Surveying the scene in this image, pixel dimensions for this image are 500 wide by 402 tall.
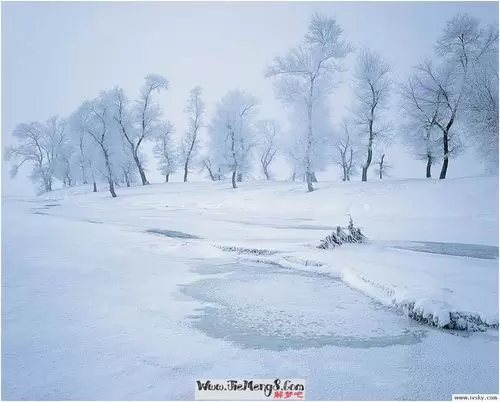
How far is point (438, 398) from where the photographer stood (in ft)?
11.2

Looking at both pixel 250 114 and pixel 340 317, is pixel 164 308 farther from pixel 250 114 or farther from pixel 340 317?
pixel 250 114

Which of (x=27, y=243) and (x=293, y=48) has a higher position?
(x=293, y=48)

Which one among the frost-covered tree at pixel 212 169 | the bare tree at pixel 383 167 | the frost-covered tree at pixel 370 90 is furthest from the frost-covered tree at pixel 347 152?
the frost-covered tree at pixel 212 169

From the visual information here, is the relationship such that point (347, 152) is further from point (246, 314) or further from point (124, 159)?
point (246, 314)

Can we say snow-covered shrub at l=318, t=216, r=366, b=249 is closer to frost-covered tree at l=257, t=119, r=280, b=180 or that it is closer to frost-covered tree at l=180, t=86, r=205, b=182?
frost-covered tree at l=180, t=86, r=205, b=182

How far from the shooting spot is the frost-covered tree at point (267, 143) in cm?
4959

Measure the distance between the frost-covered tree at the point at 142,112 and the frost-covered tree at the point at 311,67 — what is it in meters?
18.9

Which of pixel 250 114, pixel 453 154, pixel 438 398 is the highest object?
pixel 250 114

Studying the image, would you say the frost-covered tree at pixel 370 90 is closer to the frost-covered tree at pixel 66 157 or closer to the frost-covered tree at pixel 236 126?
the frost-covered tree at pixel 236 126

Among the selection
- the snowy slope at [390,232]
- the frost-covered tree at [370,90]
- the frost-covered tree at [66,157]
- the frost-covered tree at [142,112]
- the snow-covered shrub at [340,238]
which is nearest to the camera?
the snowy slope at [390,232]

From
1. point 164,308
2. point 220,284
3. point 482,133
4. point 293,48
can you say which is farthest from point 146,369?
point 293,48

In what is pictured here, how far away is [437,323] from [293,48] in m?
21.5

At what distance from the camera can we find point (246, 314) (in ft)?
17.7

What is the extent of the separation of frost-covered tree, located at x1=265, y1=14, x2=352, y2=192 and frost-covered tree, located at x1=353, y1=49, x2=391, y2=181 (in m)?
3.71
